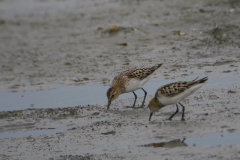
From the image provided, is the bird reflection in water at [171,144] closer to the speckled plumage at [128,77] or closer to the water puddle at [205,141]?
the water puddle at [205,141]

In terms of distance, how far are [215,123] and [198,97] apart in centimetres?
200

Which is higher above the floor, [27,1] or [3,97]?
[27,1]

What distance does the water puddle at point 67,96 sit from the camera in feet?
30.9

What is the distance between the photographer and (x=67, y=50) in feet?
49.2

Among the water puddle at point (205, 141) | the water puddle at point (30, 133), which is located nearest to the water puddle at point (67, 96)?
the water puddle at point (30, 133)

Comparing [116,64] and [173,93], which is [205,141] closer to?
[173,93]

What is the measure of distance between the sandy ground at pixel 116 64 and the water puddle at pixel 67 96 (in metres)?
0.33

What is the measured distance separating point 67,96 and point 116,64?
2763 mm

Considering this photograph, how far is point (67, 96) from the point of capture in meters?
10.0

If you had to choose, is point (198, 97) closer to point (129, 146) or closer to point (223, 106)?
point (223, 106)

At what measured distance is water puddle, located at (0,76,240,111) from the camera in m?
9.43

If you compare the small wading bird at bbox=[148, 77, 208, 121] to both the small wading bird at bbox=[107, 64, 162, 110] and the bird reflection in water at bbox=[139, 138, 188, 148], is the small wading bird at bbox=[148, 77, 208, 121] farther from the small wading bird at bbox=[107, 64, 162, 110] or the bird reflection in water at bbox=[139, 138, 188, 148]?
the small wading bird at bbox=[107, 64, 162, 110]

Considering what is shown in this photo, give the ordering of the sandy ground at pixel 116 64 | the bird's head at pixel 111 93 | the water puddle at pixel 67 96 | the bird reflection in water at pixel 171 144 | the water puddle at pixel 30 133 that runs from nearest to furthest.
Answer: the bird reflection in water at pixel 171 144
the sandy ground at pixel 116 64
the water puddle at pixel 30 133
the bird's head at pixel 111 93
the water puddle at pixel 67 96

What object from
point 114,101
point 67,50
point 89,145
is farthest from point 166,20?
point 89,145
